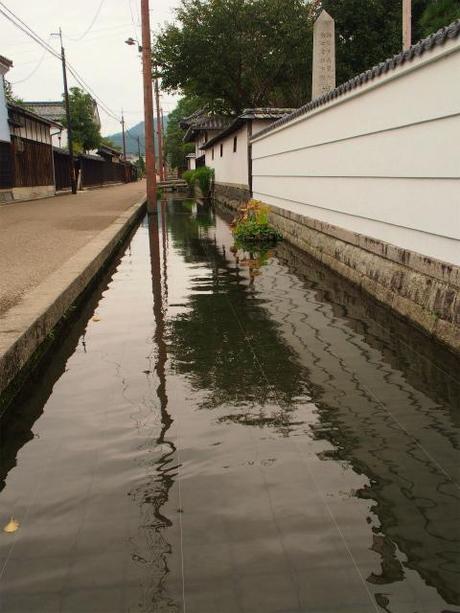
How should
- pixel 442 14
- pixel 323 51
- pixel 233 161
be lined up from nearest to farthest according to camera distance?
pixel 323 51
pixel 442 14
pixel 233 161

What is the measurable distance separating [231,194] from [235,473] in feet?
83.7

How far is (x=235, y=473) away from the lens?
3295 millimetres

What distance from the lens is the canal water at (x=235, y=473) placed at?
7.86 ft

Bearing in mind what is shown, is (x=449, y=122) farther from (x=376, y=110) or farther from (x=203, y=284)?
(x=203, y=284)

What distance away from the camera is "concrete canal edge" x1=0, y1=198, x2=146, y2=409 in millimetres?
4535

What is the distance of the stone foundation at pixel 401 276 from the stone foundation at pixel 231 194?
13086 millimetres

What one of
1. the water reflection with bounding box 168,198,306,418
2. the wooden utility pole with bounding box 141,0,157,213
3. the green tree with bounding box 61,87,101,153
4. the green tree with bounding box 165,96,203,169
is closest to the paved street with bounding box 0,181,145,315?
the water reflection with bounding box 168,198,306,418

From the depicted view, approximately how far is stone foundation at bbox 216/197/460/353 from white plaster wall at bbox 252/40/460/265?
15 cm

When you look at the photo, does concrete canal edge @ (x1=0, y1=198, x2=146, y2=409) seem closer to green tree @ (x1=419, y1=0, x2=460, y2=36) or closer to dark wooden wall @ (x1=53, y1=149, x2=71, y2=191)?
green tree @ (x1=419, y1=0, x2=460, y2=36)

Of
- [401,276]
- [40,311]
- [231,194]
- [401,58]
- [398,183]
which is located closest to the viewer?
[40,311]

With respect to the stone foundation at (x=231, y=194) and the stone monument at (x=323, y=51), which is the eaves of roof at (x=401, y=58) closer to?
the stone monument at (x=323, y=51)

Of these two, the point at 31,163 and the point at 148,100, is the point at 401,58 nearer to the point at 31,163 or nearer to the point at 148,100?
the point at 148,100

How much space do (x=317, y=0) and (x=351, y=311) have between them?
112ft

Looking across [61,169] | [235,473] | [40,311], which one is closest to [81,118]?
[61,169]
